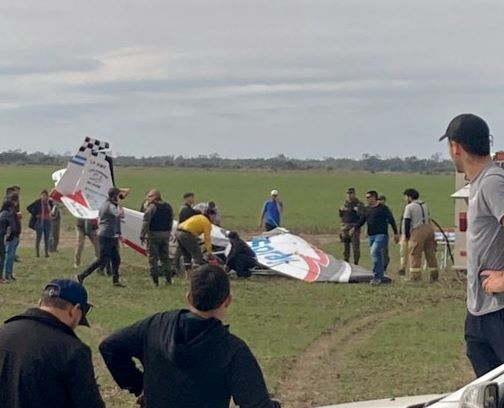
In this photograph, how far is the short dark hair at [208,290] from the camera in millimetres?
4246

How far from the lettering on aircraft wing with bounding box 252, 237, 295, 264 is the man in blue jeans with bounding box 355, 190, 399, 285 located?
1.64 meters

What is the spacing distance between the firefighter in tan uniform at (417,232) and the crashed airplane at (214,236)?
0.86m

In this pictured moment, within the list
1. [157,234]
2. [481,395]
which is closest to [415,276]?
[157,234]

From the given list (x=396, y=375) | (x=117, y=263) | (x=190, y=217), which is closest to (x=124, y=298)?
(x=117, y=263)

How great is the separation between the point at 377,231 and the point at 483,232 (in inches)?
558

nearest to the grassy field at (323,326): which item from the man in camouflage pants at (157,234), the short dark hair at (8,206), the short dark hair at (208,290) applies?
the man in camouflage pants at (157,234)

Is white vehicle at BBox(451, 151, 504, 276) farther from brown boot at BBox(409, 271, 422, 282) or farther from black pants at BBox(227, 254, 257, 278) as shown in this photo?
black pants at BBox(227, 254, 257, 278)

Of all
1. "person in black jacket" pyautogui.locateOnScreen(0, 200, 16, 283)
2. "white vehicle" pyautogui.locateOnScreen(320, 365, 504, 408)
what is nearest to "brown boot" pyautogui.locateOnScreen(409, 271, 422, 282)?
"person in black jacket" pyautogui.locateOnScreen(0, 200, 16, 283)

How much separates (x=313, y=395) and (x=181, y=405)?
5.40m

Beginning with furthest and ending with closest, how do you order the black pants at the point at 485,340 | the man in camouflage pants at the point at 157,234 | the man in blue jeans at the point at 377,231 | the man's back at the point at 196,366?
1. the man in blue jeans at the point at 377,231
2. the man in camouflage pants at the point at 157,234
3. the black pants at the point at 485,340
4. the man's back at the point at 196,366

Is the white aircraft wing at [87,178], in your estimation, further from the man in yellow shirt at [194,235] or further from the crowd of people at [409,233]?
the crowd of people at [409,233]

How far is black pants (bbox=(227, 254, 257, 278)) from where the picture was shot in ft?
65.2

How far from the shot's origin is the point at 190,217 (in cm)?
1947

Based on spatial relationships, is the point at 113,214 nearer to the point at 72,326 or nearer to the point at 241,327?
the point at 241,327
